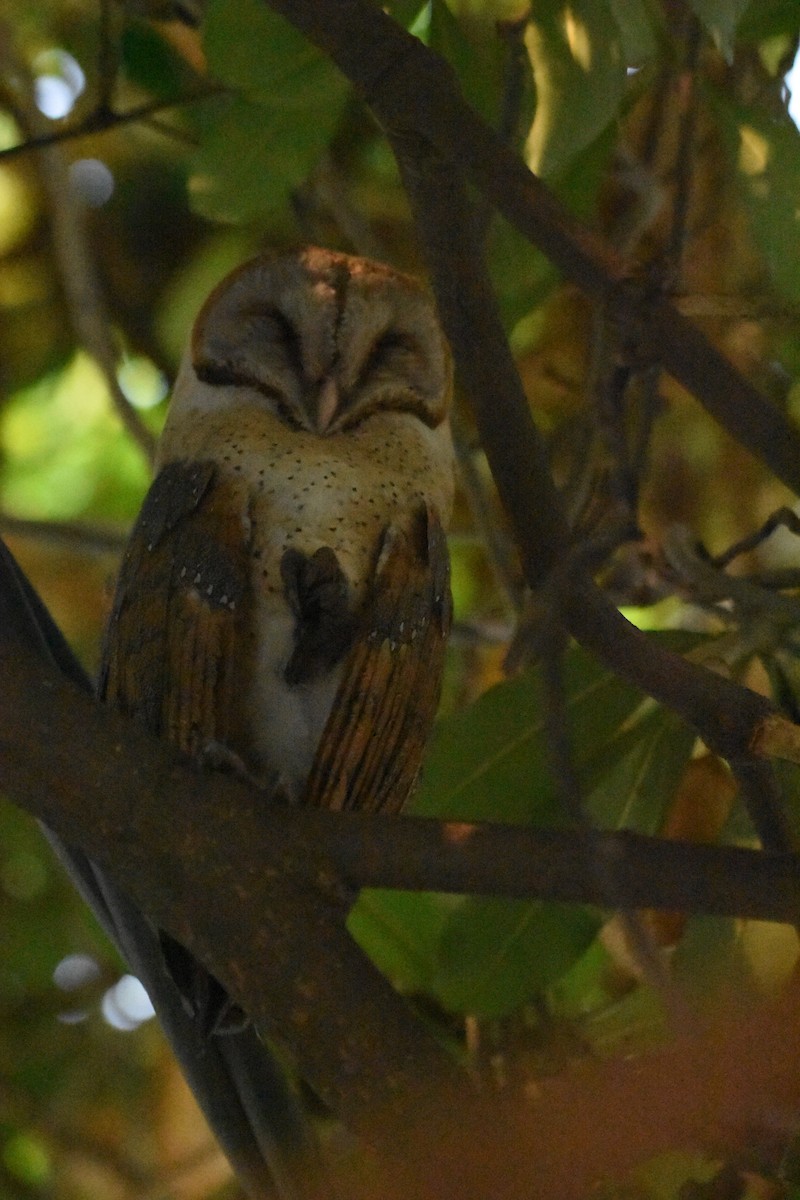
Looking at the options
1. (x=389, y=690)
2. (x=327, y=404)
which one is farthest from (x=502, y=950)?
(x=327, y=404)

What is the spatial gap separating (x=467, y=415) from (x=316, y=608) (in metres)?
1.52

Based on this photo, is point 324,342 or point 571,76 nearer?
point 571,76

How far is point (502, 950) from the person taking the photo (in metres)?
1.93

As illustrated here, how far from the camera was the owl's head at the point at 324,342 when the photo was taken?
1888 millimetres

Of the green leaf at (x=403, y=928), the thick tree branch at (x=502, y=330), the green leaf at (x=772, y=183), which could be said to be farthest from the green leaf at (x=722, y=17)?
the green leaf at (x=403, y=928)

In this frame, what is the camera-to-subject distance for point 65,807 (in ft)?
4.53

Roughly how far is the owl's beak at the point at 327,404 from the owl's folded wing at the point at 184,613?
6.4 inches

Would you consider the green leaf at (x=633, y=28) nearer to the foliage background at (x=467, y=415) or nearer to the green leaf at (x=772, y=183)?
the foliage background at (x=467, y=415)

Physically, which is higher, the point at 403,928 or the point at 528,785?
the point at 528,785

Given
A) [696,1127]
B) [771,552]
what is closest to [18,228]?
[771,552]

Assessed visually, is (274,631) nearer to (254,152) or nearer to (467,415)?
(254,152)

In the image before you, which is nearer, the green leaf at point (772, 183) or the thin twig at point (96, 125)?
the green leaf at point (772, 183)

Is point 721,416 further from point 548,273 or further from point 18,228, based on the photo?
point 18,228

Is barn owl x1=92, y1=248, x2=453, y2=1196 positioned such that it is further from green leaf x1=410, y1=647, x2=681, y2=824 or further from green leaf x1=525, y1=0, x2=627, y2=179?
green leaf x1=525, y1=0, x2=627, y2=179
